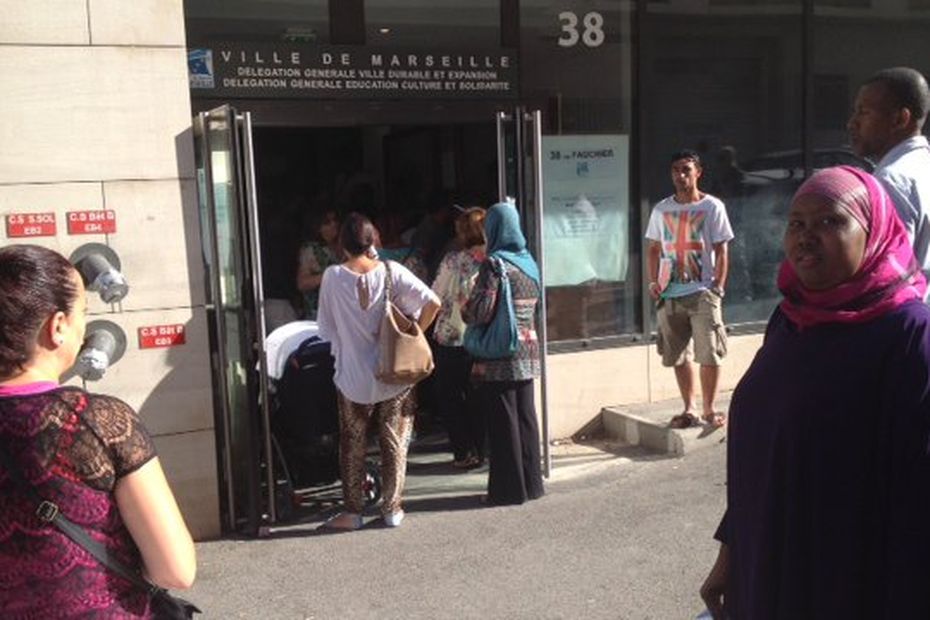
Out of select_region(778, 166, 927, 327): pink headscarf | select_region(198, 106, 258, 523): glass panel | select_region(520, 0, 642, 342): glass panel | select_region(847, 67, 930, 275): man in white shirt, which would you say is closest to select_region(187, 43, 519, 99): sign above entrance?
select_region(520, 0, 642, 342): glass panel

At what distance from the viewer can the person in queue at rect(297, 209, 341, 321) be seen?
6.61m

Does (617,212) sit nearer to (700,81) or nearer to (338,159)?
(700,81)

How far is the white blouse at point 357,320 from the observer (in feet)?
17.6

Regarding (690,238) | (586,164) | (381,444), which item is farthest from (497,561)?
(586,164)

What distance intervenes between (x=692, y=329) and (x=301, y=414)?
276 centimetres

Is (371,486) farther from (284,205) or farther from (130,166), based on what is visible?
(284,205)

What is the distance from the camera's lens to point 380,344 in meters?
5.38

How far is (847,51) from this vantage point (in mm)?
8125

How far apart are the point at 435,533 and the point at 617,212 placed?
10.3 ft

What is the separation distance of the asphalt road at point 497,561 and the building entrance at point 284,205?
1.80 feet

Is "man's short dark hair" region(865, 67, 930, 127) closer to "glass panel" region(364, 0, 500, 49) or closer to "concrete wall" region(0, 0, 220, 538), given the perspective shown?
"concrete wall" region(0, 0, 220, 538)

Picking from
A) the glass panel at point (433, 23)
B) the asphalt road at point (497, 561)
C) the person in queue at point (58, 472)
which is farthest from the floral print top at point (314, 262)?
the person in queue at point (58, 472)

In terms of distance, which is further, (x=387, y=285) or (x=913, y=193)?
(x=387, y=285)

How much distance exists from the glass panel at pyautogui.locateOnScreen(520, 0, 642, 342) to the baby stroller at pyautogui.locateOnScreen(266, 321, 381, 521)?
2.14m
